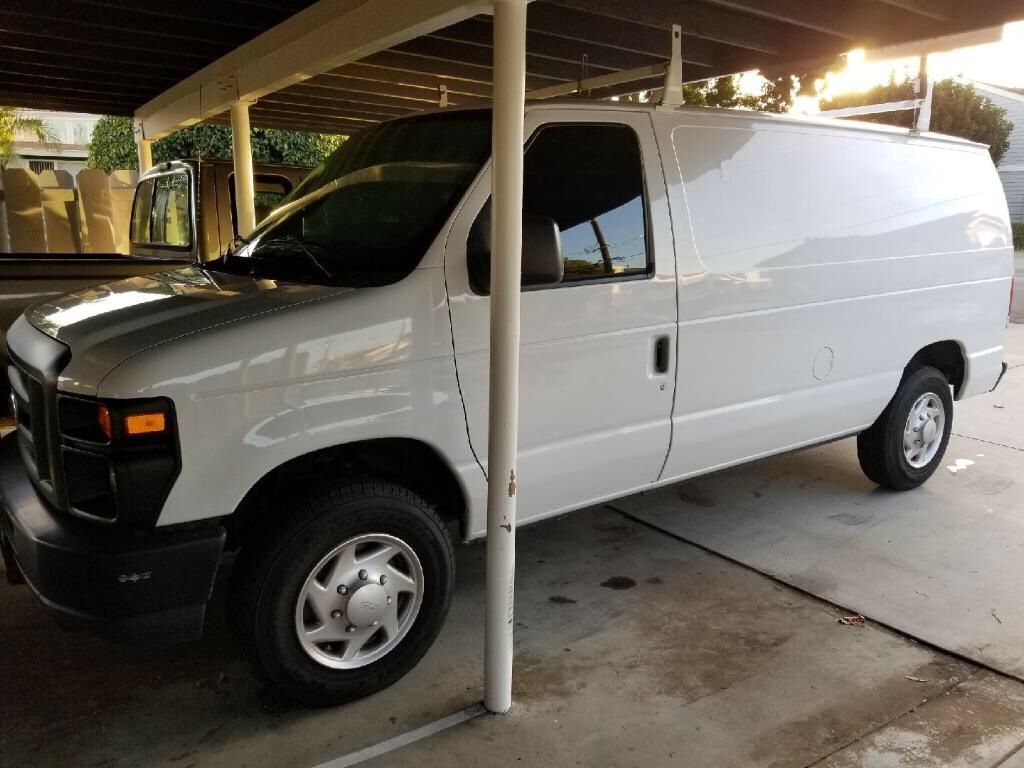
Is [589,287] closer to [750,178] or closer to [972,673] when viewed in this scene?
[750,178]

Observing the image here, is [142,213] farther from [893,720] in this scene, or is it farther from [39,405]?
[893,720]

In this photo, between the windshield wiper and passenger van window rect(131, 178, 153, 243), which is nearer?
the windshield wiper

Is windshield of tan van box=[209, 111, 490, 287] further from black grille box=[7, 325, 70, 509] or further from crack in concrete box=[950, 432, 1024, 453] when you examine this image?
crack in concrete box=[950, 432, 1024, 453]

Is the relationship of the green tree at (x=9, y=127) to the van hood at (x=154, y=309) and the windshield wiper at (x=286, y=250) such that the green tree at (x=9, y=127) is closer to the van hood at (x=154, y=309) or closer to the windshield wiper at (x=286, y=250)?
the windshield wiper at (x=286, y=250)

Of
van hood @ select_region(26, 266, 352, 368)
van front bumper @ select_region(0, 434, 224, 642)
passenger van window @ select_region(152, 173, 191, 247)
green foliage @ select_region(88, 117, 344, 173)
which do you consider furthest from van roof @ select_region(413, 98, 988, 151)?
green foliage @ select_region(88, 117, 344, 173)

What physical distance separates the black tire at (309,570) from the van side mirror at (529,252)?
0.86 m

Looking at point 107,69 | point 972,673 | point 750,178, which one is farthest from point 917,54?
point 107,69

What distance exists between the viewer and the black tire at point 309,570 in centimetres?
280

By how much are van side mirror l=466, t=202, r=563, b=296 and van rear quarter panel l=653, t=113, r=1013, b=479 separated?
0.88 metres

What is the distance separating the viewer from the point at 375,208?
11.3 ft

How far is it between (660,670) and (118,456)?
7.23 ft

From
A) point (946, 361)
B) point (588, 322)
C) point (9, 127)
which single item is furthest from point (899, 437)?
point (9, 127)

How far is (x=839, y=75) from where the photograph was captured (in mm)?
6742

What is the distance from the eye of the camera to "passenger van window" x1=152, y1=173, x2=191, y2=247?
6.61 meters
